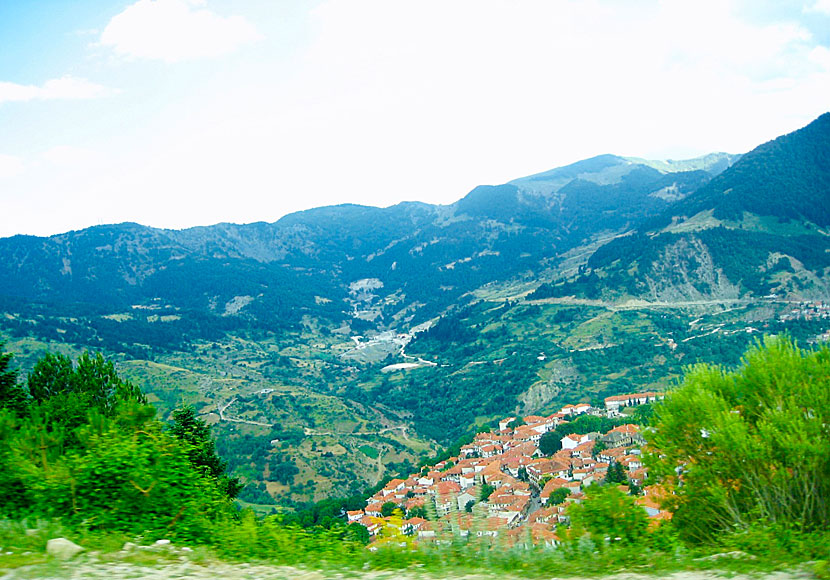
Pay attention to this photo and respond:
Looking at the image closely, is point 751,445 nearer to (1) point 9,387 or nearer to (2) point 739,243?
(1) point 9,387

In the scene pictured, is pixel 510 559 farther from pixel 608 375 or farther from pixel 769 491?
pixel 608 375

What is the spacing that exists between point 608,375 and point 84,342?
3805 inches

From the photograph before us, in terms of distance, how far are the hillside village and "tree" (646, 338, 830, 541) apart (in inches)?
33.5

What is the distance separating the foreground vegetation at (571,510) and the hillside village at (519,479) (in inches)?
20.5

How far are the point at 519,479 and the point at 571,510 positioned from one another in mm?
29684

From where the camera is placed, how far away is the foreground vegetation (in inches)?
227

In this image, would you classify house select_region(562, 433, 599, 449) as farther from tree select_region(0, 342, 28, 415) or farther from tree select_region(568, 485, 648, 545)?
tree select_region(568, 485, 648, 545)

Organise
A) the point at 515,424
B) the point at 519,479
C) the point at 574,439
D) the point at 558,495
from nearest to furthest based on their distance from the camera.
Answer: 1. the point at 558,495
2. the point at 519,479
3. the point at 574,439
4. the point at 515,424

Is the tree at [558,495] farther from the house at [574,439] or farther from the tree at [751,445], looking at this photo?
the house at [574,439]

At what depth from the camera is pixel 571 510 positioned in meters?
7.50

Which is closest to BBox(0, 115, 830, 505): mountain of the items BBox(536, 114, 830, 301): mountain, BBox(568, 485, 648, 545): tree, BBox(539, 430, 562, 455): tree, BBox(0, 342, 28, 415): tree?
BBox(536, 114, 830, 301): mountain

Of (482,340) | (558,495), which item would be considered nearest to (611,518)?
(558,495)

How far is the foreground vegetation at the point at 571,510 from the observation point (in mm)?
5773

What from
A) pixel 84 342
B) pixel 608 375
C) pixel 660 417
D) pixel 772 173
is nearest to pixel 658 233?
pixel 772 173
